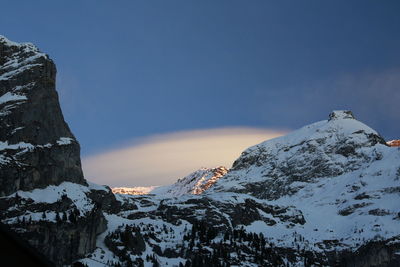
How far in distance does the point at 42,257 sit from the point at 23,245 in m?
0.47

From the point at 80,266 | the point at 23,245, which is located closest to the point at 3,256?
the point at 23,245

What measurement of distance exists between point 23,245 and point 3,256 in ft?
1.56

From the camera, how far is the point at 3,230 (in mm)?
13195

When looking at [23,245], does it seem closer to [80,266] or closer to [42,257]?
[42,257]

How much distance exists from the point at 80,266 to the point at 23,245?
4.29 ft

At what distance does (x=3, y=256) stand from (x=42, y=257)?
0.79 m

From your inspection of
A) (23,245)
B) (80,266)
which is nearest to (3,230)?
(23,245)

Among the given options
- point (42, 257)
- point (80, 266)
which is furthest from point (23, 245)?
point (80, 266)

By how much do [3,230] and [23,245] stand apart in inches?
21.3

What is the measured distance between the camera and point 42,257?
1352cm

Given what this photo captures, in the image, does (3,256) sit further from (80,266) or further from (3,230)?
(80,266)

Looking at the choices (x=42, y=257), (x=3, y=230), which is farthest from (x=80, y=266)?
(x=3, y=230)

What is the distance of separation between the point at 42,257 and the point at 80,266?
86cm

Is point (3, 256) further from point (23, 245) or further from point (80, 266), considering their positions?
point (80, 266)
